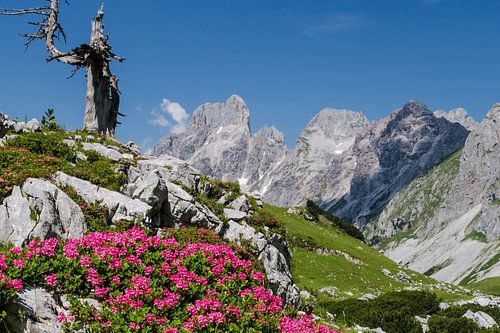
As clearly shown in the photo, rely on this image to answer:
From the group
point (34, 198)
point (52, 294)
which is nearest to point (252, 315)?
point (52, 294)

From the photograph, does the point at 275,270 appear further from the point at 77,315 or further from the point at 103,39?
the point at 103,39

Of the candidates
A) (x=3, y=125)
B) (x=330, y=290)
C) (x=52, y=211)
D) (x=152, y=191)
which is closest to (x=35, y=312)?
(x=52, y=211)

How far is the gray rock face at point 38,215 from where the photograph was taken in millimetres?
16578

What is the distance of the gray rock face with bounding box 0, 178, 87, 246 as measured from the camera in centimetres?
1658

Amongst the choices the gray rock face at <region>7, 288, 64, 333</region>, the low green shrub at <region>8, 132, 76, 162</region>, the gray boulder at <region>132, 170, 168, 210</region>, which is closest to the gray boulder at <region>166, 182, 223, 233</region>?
the gray boulder at <region>132, 170, 168, 210</region>

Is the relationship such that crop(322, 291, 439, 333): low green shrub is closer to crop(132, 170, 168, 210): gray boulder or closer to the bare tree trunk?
crop(132, 170, 168, 210): gray boulder

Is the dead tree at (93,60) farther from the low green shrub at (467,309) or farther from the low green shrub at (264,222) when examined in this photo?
the low green shrub at (467,309)

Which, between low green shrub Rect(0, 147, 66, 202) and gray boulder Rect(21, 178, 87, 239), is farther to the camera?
low green shrub Rect(0, 147, 66, 202)

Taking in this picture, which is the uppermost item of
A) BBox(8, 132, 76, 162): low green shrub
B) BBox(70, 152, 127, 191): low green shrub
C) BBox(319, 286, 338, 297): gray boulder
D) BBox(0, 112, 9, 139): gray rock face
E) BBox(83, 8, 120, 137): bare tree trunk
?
BBox(83, 8, 120, 137): bare tree trunk

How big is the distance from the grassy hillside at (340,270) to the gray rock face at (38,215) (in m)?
30.8

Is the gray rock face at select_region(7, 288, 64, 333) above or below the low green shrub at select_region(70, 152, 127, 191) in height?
below

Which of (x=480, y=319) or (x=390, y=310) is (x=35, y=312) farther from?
(x=480, y=319)

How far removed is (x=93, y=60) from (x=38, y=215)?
21232 millimetres

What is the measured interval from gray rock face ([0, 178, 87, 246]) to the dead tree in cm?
1763
